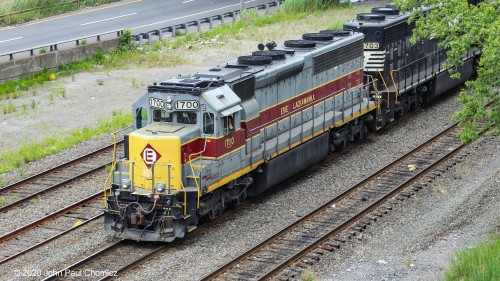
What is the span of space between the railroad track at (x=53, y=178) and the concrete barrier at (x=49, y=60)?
971 cm

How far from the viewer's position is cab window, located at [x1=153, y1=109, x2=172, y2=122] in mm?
20438

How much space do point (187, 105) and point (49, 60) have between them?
18.4m

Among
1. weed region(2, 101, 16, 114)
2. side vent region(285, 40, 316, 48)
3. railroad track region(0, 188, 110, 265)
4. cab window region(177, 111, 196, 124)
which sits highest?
side vent region(285, 40, 316, 48)

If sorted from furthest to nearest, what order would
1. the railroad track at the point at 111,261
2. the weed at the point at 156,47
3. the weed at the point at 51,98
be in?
the weed at the point at 156,47
the weed at the point at 51,98
the railroad track at the point at 111,261

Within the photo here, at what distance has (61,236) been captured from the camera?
20.4 metres

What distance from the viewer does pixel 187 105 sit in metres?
20.0

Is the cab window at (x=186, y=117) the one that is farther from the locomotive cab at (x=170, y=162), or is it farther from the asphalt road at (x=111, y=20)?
the asphalt road at (x=111, y=20)

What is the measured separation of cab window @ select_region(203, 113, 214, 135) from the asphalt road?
22.1m

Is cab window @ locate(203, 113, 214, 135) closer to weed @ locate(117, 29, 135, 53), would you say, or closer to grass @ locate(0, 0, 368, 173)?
grass @ locate(0, 0, 368, 173)

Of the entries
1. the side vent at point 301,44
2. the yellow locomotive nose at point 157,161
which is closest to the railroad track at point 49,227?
the yellow locomotive nose at point 157,161

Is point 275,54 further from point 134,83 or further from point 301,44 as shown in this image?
point 134,83

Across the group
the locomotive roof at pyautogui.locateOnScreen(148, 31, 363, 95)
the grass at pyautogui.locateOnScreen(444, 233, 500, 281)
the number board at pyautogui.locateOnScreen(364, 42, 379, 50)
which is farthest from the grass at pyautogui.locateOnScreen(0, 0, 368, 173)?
the grass at pyautogui.locateOnScreen(444, 233, 500, 281)

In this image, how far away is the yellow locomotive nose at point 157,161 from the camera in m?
19.4

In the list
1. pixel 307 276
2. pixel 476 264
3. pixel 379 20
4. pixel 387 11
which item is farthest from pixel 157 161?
pixel 387 11
